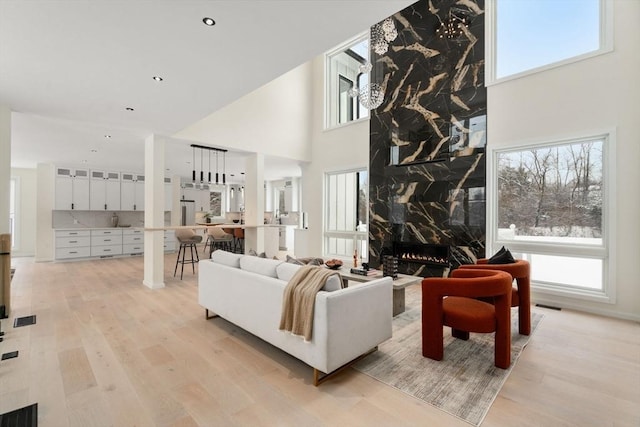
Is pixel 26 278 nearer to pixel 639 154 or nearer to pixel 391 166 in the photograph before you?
pixel 391 166

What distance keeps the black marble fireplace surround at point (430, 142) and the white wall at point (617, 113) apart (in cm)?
88

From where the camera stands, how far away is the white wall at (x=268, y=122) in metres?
5.61

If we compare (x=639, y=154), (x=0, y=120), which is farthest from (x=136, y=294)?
(x=639, y=154)

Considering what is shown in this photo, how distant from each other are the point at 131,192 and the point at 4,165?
5598 millimetres

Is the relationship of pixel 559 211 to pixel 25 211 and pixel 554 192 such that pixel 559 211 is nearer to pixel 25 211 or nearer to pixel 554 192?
pixel 554 192

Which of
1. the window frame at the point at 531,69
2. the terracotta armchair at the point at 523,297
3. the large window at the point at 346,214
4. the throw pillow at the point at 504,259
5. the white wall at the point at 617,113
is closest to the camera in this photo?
the terracotta armchair at the point at 523,297

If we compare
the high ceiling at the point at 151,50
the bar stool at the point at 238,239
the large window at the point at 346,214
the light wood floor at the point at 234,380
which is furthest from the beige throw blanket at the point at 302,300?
the bar stool at the point at 238,239

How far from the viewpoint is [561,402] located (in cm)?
200

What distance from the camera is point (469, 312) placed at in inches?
99.1

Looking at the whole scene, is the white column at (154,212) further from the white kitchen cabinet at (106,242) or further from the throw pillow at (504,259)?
the throw pillow at (504,259)

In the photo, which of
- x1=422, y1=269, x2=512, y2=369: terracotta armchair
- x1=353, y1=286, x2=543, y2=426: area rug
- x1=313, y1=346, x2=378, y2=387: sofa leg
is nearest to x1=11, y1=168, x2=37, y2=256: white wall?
x1=313, y1=346, x2=378, y2=387: sofa leg

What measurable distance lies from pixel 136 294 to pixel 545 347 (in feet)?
17.8

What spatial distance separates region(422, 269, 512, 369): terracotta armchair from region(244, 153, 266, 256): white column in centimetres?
435

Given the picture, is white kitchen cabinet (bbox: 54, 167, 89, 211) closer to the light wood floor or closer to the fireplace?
the light wood floor
